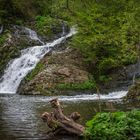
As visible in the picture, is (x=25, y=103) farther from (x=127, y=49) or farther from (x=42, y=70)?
(x=127, y=49)

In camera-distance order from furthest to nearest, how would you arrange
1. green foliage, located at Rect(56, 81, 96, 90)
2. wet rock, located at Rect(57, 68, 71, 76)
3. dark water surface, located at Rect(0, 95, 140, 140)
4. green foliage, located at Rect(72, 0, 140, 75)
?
wet rock, located at Rect(57, 68, 71, 76)
green foliage, located at Rect(56, 81, 96, 90)
green foliage, located at Rect(72, 0, 140, 75)
dark water surface, located at Rect(0, 95, 140, 140)

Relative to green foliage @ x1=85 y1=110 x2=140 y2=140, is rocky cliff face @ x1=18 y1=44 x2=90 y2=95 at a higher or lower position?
lower

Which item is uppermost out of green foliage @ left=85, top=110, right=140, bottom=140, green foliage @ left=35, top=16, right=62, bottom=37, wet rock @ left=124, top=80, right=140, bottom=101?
green foliage @ left=35, top=16, right=62, bottom=37

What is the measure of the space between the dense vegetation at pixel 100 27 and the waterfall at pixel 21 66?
343 cm

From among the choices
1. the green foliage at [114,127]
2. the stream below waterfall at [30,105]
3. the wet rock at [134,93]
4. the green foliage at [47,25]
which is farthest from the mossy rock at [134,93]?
the green foliage at [47,25]

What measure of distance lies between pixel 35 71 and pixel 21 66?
8.05 feet

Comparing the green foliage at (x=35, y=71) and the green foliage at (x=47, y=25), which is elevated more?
the green foliage at (x=47, y=25)

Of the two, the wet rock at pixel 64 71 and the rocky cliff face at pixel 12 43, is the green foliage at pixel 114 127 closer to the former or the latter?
the wet rock at pixel 64 71

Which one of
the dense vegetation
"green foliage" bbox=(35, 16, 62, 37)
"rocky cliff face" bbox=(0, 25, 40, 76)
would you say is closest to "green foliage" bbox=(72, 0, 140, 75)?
the dense vegetation

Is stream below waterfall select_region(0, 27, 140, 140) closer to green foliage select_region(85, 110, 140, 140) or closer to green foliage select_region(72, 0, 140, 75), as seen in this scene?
green foliage select_region(85, 110, 140, 140)

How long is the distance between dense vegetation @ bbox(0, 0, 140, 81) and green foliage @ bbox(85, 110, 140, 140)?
39.3 ft

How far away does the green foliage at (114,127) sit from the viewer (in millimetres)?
16953

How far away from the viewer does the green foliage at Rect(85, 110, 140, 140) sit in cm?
1695

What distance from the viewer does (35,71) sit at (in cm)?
4388
